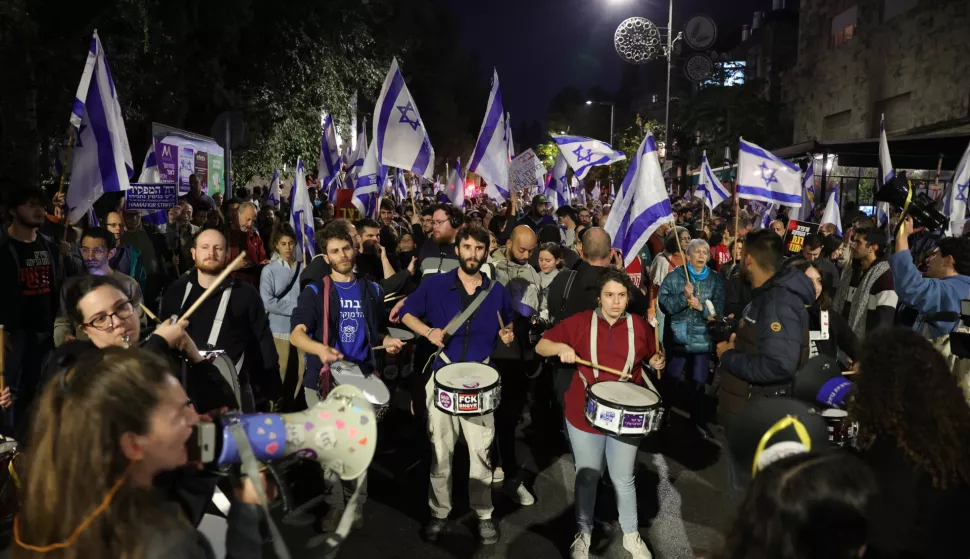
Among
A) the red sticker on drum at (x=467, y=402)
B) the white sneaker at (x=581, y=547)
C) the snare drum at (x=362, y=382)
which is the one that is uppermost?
the snare drum at (x=362, y=382)

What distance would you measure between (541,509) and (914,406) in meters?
3.19

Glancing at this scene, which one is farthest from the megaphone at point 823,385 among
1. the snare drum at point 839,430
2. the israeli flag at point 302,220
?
the israeli flag at point 302,220

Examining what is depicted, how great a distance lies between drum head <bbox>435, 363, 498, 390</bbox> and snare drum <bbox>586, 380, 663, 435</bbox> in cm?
71

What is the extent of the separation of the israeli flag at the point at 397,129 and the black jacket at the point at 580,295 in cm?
297

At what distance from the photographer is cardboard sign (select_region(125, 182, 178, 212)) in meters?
9.26

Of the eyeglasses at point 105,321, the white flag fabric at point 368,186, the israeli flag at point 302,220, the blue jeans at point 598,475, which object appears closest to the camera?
the eyeglasses at point 105,321

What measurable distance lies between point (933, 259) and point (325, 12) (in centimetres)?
1710

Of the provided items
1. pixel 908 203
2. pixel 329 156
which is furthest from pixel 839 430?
pixel 329 156

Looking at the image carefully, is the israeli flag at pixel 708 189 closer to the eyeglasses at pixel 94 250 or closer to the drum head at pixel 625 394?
the drum head at pixel 625 394

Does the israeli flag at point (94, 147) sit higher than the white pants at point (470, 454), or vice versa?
the israeli flag at point (94, 147)

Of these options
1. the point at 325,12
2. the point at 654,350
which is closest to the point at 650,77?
the point at 325,12

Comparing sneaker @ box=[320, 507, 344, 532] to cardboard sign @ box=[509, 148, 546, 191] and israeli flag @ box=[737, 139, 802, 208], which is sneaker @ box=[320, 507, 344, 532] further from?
cardboard sign @ box=[509, 148, 546, 191]

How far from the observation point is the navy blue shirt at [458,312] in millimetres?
5008

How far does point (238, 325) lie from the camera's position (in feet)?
15.0
